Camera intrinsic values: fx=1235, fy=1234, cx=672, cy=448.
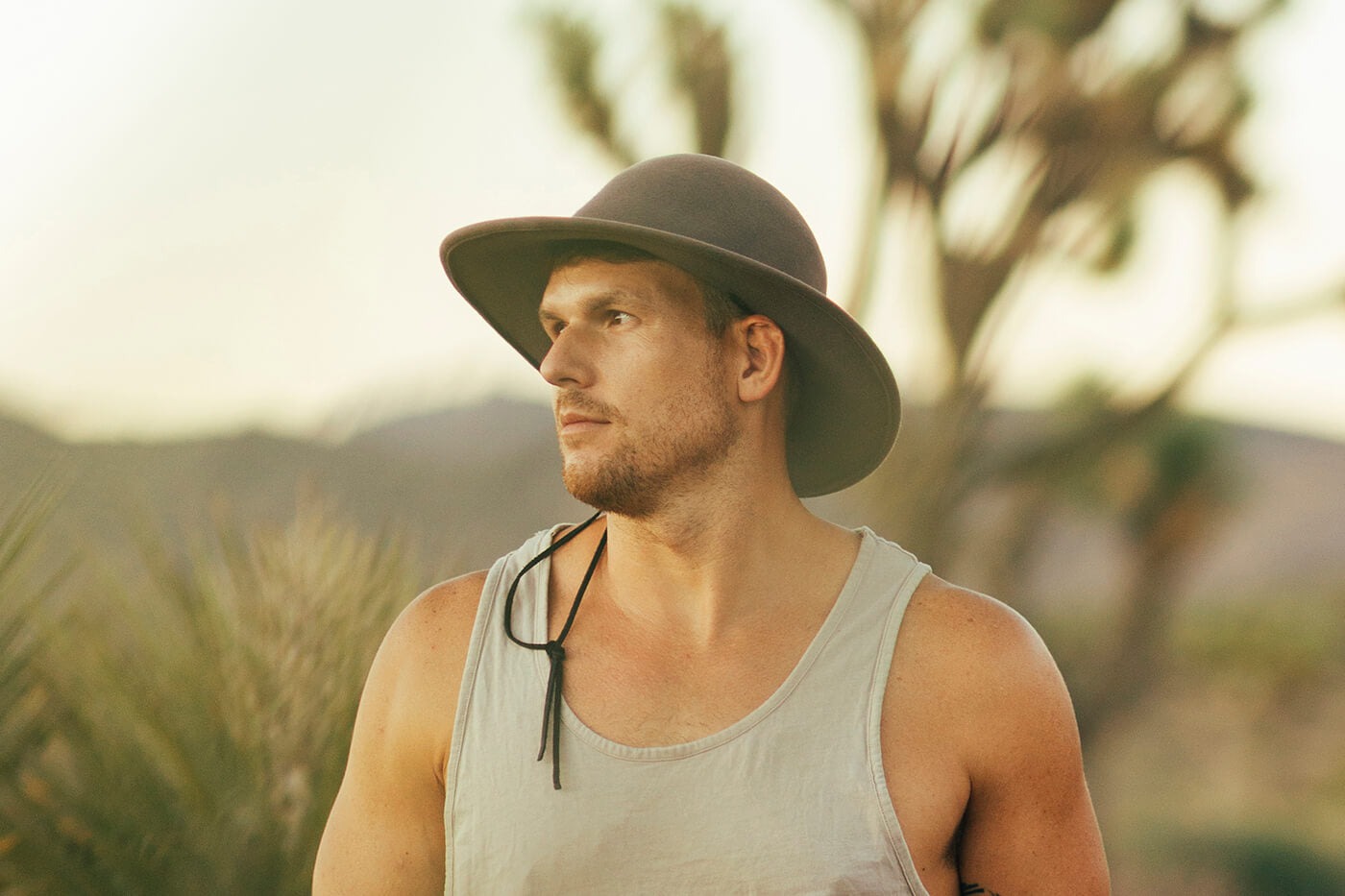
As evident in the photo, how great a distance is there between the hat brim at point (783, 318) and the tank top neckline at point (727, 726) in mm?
299

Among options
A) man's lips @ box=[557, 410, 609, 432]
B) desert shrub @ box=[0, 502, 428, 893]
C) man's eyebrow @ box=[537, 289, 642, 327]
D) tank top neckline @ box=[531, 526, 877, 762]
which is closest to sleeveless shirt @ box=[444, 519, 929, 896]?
tank top neckline @ box=[531, 526, 877, 762]

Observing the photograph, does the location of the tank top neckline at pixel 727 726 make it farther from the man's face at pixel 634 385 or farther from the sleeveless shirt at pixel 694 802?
the man's face at pixel 634 385

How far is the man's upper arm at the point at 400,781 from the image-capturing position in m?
1.96

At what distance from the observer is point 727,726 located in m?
1.91

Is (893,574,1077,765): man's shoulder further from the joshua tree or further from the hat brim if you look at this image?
the joshua tree

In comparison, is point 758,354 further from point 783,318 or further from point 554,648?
point 554,648

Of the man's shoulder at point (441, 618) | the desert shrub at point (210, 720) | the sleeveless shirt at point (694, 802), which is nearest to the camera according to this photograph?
the sleeveless shirt at point (694, 802)

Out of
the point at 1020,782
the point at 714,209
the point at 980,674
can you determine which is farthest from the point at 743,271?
the point at 1020,782

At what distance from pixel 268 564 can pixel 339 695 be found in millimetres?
413

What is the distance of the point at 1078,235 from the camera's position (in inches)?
333

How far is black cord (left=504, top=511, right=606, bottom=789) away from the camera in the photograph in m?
1.87

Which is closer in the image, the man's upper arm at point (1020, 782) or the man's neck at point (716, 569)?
the man's upper arm at point (1020, 782)

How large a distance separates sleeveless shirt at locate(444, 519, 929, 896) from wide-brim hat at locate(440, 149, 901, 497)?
0.51 m

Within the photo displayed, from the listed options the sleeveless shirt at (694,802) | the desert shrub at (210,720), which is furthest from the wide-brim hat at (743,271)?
the desert shrub at (210,720)
